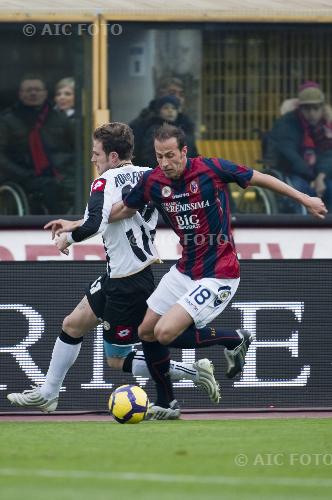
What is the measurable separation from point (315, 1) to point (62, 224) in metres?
4.73

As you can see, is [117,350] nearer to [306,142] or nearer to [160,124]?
[160,124]

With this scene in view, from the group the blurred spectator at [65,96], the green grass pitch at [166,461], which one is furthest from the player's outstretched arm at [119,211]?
the blurred spectator at [65,96]

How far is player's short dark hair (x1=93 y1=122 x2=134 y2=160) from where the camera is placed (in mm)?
8984

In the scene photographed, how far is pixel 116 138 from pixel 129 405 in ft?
5.69

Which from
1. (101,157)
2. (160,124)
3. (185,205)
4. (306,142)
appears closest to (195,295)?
(185,205)

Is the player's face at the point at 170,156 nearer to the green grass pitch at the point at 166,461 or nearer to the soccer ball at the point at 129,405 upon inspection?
the soccer ball at the point at 129,405

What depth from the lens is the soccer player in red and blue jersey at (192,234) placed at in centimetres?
866

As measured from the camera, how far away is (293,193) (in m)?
8.54

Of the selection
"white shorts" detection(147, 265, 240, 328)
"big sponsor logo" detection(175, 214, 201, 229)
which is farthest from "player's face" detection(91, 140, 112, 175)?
"white shorts" detection(147, 265, 240, 328)

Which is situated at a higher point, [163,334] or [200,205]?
[200,205]

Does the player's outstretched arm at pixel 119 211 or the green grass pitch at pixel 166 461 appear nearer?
the green grass pitch at pixel 166 461

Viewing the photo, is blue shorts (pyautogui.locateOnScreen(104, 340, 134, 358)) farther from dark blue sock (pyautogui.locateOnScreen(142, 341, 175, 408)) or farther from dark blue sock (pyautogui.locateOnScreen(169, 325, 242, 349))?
dark blue sock (pyautogui.locateOnScreen(169, 325, 242, 349))

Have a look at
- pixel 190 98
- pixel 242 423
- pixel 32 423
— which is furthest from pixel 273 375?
pixel 190 98

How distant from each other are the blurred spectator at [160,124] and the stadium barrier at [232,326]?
195cm
